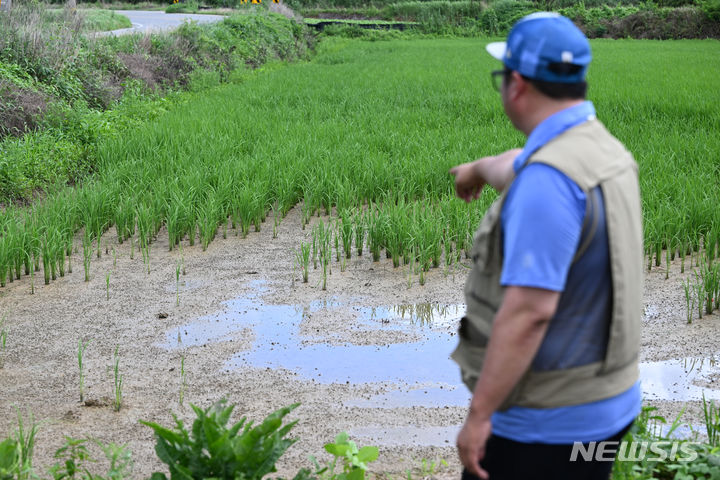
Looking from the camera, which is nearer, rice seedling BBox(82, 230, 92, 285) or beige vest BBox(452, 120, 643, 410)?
beige vest BBox(452, 120, 643, 410)

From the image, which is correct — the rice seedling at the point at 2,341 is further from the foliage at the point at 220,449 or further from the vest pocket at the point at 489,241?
the vest pocket at the point at 489,241

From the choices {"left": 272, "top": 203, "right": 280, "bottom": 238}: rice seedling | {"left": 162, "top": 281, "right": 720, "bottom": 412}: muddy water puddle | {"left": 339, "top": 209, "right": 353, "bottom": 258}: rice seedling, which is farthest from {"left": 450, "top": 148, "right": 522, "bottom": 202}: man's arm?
{"left": 272, "top": 203, "right": 280, "bottom": 238}: rice seedling

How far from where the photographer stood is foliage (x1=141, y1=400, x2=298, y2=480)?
2.02m

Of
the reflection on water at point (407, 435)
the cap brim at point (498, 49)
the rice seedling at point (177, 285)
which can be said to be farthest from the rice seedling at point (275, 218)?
the cap brim at point (498, 49)

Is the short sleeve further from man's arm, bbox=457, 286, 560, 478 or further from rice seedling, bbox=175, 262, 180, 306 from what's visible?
rice seedling, bbox=175, 262, 180, 306

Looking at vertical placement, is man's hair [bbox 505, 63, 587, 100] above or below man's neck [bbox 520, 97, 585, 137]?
above

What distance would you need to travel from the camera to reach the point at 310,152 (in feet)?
23.9

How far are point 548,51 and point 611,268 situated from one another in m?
0.38

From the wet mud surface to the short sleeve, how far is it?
1.61 meters

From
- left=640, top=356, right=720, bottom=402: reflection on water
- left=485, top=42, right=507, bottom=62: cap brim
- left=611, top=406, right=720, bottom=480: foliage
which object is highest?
left=485, top=42, right=507, bottom=62: cap brim

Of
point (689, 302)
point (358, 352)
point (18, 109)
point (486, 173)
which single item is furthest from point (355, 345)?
point (18, 109)

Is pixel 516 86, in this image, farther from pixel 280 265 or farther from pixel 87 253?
pixel 87 253

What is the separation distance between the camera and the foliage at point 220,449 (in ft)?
6.63

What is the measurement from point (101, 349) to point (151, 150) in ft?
12.9
